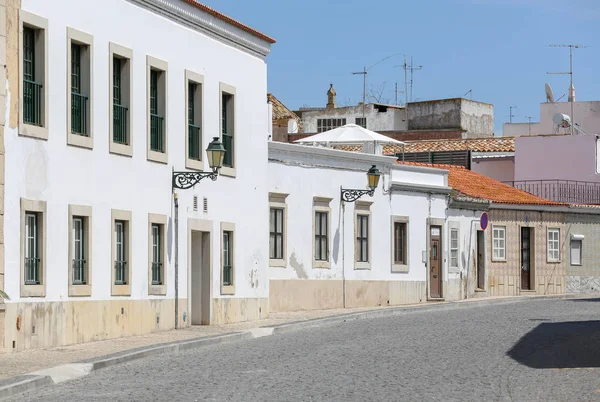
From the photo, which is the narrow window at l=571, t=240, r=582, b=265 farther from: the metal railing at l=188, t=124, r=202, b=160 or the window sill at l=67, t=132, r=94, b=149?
the window sill at l=67, t=132, r=94, b=149

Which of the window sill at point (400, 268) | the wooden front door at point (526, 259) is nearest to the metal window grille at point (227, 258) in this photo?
the window sill at point (400, 268)

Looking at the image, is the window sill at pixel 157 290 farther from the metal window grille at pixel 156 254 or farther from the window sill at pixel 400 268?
the window sill at pixel 400 268

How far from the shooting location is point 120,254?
22.3m

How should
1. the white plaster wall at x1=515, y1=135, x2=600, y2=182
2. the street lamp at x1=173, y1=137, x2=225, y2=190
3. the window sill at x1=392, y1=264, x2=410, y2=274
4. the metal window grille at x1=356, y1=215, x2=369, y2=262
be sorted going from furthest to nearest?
1. the white plaster wall at x1=515, y1=135, x2=600, y2=182
2. the window sill at x1=392, y1=264, x2=410, y2=274
3. the metal window grille at x1=356, y1=215, x2=369, y2=262
4. the street lamp at x1=173, y1=137, x2=225, y2=190

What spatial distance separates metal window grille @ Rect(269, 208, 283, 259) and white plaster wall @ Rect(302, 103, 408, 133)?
122ft

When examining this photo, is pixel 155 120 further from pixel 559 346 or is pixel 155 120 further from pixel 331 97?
pixel 331 97

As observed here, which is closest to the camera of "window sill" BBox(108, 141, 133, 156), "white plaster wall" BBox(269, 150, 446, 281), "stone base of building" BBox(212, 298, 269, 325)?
"window sill" BBox(108, 141, 133, 156)

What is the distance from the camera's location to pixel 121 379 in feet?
50.5

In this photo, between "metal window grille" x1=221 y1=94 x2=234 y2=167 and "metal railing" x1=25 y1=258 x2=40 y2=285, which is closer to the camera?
"metal railing" x1=25 y1=258 x2=40 y2=285

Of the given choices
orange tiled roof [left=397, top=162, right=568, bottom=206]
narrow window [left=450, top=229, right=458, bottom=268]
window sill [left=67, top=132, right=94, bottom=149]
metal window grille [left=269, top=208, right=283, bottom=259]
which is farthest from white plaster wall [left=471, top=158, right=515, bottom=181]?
window sill [left=67, top=132, right=94, bottom=149]

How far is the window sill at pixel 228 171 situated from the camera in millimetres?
26188

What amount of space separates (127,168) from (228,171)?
4422 millimetres

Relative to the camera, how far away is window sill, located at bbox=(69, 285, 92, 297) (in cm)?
2036

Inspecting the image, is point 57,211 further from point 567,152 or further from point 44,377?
point 567,152
